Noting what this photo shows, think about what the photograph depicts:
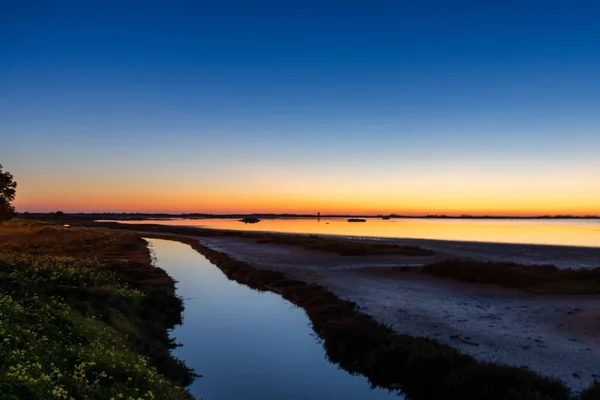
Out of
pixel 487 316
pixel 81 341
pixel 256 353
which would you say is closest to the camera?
pixel 81 341

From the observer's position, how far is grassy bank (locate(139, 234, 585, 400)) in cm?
1302

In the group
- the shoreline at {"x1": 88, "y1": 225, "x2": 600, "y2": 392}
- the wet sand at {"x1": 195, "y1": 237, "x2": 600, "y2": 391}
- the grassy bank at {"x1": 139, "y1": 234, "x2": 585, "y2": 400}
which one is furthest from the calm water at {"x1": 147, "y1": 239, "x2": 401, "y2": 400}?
the wet sand at {"x1": 195, "y1": 237, "x2": 600, "y2": 391}

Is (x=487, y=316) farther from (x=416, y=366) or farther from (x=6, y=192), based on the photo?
(x=6, y=192)

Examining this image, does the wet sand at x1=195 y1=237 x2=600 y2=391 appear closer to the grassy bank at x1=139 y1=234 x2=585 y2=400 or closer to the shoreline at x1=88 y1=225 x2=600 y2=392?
the shoreline at x1=88 y1=225 x2=600 y2=392

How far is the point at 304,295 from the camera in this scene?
1185 inches

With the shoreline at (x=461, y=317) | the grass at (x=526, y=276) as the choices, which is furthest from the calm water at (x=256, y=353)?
the grass at (x=526, y=276)

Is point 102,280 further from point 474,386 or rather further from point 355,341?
point 474,386

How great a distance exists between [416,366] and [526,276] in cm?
2271

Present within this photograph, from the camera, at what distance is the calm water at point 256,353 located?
1496cm

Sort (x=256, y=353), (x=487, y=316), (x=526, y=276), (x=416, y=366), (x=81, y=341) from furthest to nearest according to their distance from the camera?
(x=526, y=276) → (x=487, y=316) → (x=256, y=353) → (x=416, y=366) → (x=81, y=341)

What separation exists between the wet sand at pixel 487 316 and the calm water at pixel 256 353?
451 cm

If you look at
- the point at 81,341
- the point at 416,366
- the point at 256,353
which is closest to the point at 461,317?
the point at 416,366

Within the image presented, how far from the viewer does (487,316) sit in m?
23.6

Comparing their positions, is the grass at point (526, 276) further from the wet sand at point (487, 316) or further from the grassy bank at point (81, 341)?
the grassy bank at point (81, 341)
